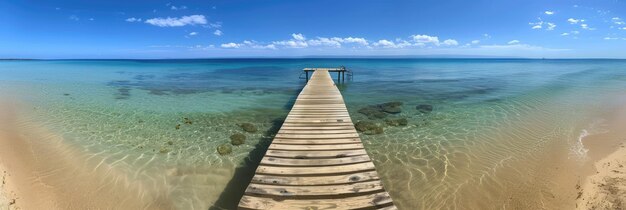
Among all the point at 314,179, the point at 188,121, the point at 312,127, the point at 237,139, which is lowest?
the point at 237,139

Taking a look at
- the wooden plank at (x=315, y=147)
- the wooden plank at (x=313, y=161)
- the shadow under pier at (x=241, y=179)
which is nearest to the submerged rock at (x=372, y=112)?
the shadow under pier at (x=241, y=179)

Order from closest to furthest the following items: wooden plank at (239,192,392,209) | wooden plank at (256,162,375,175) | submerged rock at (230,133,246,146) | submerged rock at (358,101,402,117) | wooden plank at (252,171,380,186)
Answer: wooden plank at (239,192,392,209) < wooden plank at (252,171,380,186) < wooden plank at (256,162,375,175) < submerged rock at (230,133,246,146) < submerged rock at (358,101,402,117)

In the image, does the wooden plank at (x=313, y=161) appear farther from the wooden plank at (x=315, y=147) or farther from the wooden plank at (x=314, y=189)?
the wooden plank at (x=314, y=189)

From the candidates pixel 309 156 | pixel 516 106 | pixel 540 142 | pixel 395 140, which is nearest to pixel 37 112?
pixel 309 156

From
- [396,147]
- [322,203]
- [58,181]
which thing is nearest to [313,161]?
[322,203]

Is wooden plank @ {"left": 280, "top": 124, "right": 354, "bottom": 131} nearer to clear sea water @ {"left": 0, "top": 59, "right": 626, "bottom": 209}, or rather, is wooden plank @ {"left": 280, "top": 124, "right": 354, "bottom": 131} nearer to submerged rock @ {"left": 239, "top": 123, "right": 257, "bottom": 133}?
clear sea water @ {"left": 0, "top": 59, "right": 626, "bottom": 209}

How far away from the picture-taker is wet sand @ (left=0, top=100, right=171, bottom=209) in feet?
21.9

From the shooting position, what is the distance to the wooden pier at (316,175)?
4.58 metres

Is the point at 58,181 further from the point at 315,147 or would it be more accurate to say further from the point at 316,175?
the point at 316,175

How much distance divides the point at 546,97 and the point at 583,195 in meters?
17.8

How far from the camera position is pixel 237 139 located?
34.2 feet

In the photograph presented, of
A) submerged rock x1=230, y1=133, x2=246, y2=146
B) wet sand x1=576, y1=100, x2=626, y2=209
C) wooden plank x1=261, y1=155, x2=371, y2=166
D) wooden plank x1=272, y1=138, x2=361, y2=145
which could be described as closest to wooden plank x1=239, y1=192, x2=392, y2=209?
wooden plank x1=261, y1=155, x2=371, y2=166

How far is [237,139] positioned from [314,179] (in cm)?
583

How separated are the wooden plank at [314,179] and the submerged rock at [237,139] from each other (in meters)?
5.18
